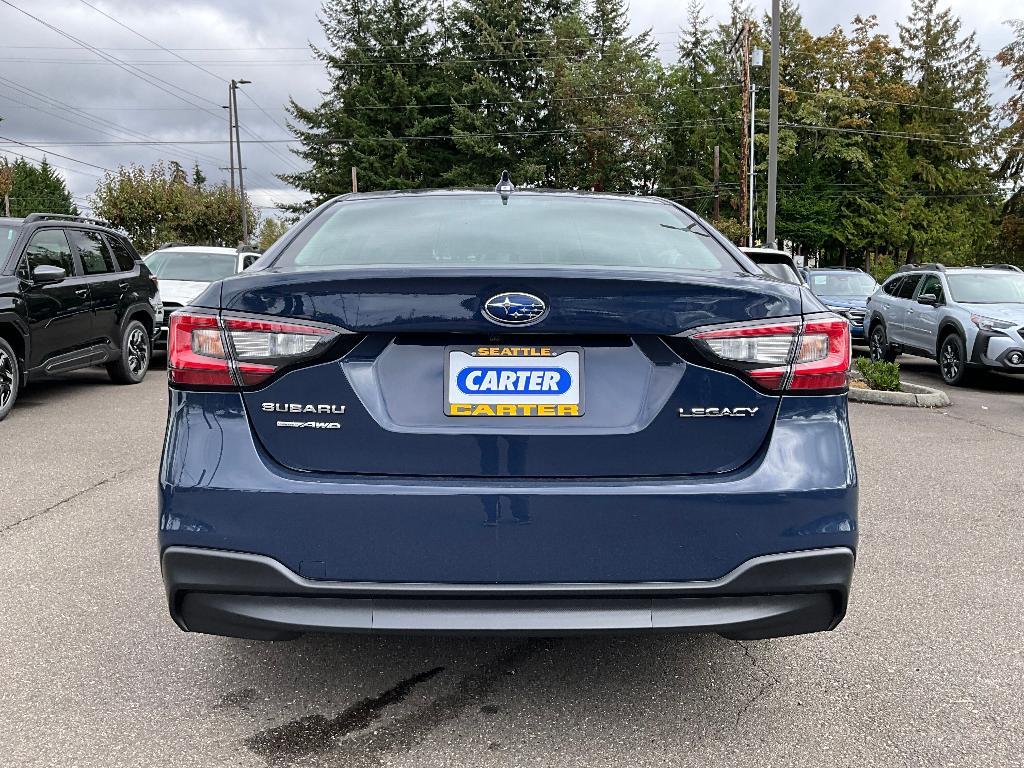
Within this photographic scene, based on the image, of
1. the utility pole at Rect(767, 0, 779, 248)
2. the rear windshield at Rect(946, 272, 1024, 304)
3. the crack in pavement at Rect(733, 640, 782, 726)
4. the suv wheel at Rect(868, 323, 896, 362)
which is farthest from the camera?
the utility pole at Rect(767, 0, 779, 248)

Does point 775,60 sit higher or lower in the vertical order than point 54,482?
higher

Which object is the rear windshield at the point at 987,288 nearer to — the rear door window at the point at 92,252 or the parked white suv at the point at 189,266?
the parked white suv at the point at 189,266

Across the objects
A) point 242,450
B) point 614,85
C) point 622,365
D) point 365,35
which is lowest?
point 242,450

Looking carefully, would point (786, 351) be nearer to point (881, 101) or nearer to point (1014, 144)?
point (1014, 144)

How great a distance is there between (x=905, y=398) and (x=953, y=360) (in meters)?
2.63

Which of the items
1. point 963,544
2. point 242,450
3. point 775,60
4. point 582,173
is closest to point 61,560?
point 242,450

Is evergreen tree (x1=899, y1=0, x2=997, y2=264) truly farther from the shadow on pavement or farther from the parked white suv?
the shadow on pavement

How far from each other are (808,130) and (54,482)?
50.2 meters

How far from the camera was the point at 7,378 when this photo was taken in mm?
8391

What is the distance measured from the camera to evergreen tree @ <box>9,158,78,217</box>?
333 feet

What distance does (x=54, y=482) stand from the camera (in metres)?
5.91

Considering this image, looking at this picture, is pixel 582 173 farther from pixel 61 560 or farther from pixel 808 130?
pixel 61 560

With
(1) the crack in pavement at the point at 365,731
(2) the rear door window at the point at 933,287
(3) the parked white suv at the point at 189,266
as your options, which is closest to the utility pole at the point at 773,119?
(2) the rear door window at the point at 933,287

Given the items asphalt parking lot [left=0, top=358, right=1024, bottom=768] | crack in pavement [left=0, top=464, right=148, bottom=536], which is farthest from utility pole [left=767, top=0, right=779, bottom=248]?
asphalt parking lot [left=0, top=358, right=1024, bottom=768]
